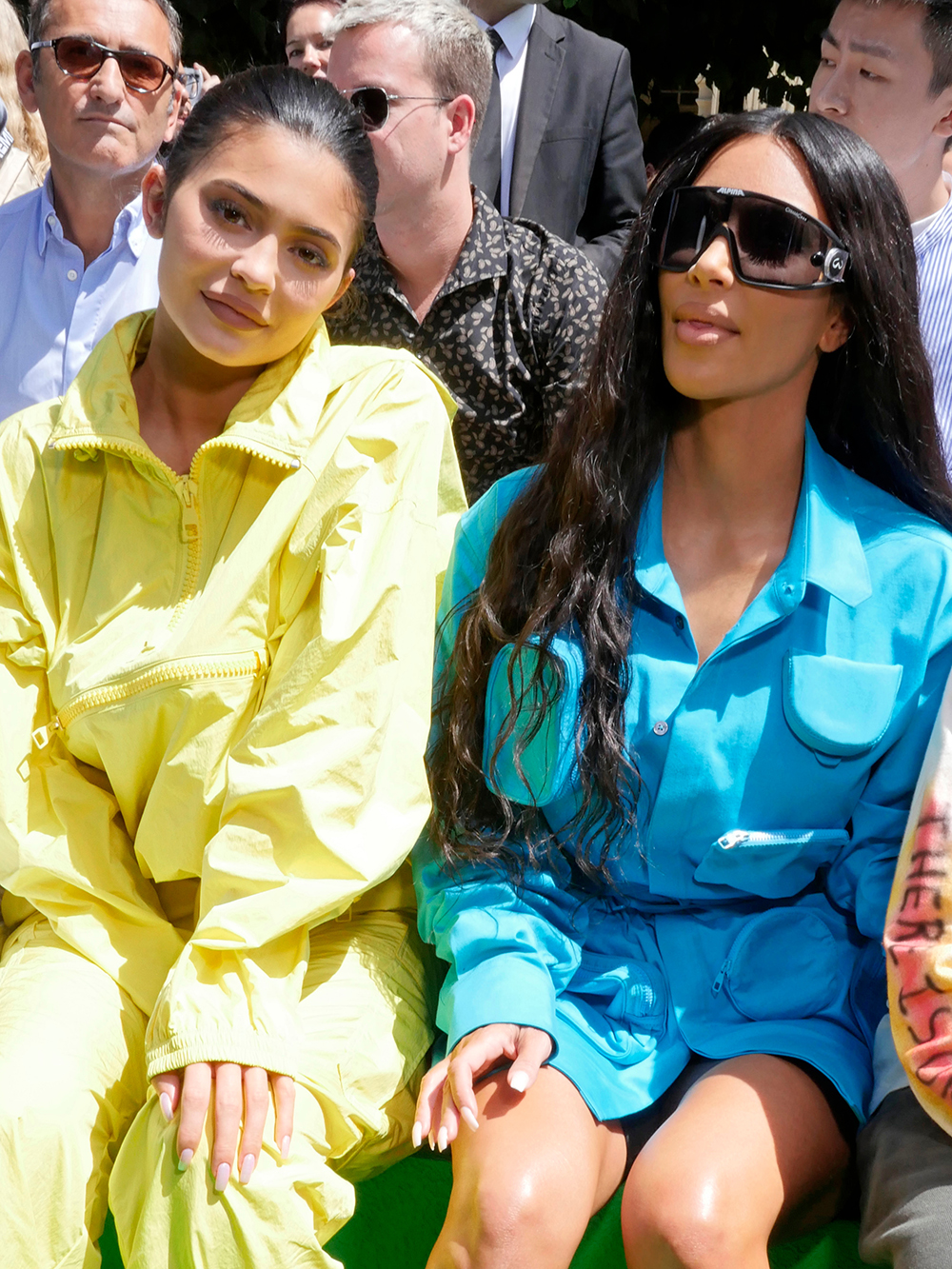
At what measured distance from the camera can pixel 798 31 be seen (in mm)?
6047

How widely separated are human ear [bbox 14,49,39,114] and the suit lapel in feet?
4.29

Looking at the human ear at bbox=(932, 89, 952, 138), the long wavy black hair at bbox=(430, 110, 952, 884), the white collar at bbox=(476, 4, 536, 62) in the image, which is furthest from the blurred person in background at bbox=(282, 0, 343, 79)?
the long wavy black hair at bbox=(430, 110, 952, 884)

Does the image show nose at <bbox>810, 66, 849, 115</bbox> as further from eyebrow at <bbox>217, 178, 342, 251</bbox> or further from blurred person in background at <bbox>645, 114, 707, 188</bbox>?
blurred person in background at <bbox>645, 114, 707, 188</bbox>

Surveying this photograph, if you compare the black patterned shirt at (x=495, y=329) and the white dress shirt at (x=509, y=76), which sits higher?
the white dress shirt at (x=509, y=76)

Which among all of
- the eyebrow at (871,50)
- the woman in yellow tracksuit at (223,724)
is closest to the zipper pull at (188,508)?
the woman in yellow tracksuit at (223,724)

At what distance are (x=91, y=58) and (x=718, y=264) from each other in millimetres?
1844

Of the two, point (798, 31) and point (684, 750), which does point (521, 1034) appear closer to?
point (684, 750)

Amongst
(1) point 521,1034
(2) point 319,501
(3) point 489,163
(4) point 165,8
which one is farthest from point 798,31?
(1) point 521,1034

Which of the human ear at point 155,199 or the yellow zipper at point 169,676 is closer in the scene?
the yellow zipper at point 169,676

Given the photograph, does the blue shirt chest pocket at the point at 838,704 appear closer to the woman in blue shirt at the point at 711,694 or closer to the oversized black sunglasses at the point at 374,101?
the woman in blue shirt at the point at 711,694

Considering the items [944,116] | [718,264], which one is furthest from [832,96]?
[718,264]

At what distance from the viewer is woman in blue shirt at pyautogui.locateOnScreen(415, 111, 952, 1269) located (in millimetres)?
1923

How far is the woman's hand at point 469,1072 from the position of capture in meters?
1.77

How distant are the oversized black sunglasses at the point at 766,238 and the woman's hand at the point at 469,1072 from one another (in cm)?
111
